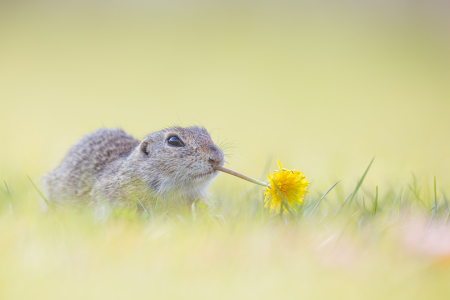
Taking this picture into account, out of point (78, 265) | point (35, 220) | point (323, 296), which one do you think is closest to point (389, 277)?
point (323, 296)

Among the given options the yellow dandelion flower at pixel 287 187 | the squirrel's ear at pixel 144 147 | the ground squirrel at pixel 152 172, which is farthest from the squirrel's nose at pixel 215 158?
the squirrel's ear at pixel 144 147

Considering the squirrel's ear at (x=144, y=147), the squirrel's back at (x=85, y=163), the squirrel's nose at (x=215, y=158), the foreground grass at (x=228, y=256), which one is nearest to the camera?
the foreground grass at (x=228, y=256)

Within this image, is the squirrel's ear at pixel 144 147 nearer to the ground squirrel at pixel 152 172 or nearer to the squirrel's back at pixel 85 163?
the ground squirrel at pixel 152 172

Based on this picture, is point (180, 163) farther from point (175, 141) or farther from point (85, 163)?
point (85, 163)

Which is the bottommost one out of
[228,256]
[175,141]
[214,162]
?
[228,256]

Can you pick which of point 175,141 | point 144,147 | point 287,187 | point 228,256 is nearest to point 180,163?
point 175,141

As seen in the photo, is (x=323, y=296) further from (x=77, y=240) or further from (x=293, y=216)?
(x=77, y=240)

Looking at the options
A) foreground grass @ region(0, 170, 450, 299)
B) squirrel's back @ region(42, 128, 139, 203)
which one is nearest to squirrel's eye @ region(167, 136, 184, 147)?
squirrel's back @ region(42, 128, 139, 203)
